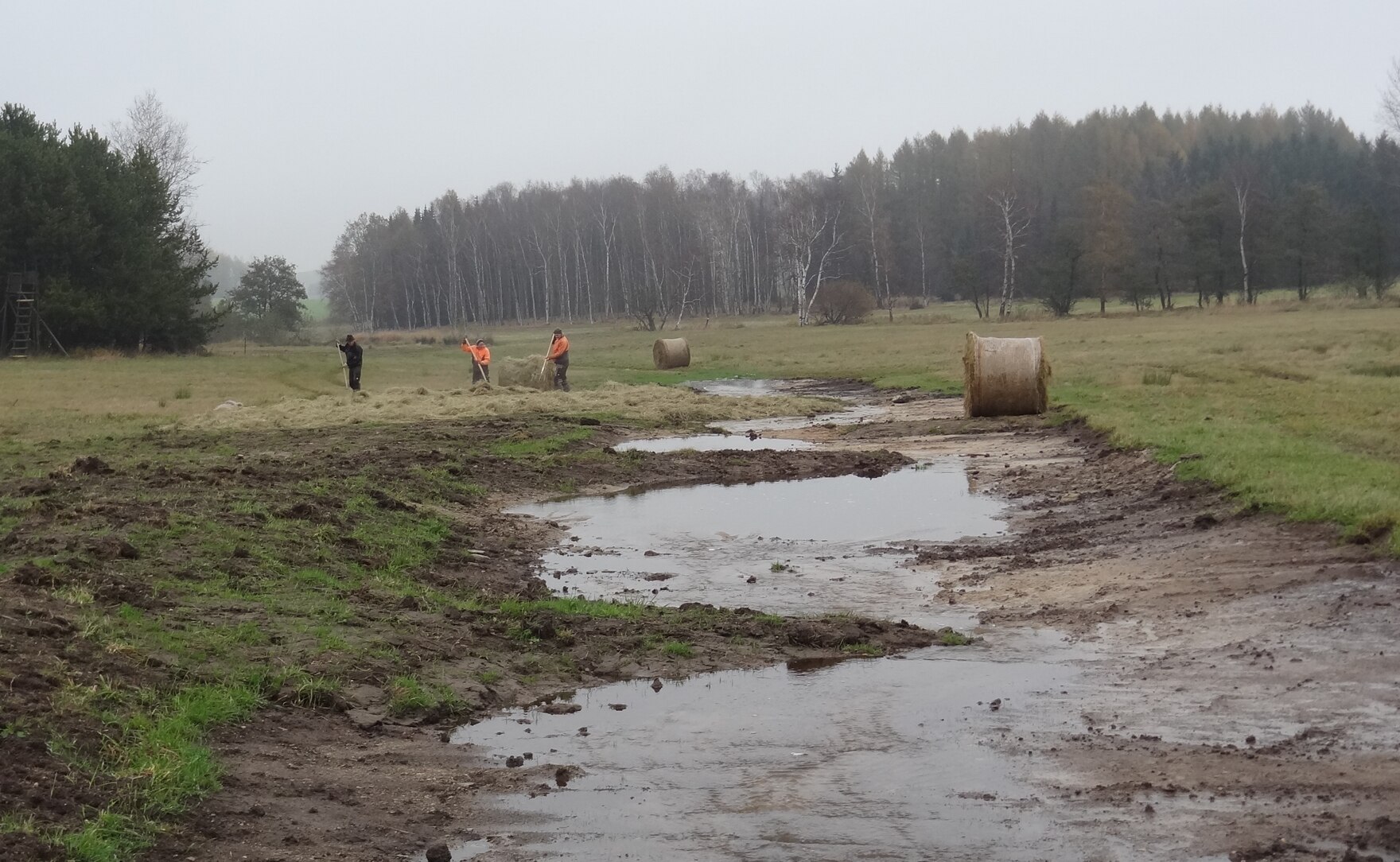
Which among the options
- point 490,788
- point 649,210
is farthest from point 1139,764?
point 649,210

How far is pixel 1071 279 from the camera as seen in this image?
259ft

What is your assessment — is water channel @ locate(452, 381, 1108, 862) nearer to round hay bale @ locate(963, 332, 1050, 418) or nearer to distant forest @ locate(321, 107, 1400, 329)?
round hay bale @ locate(963, 332, 1050, 418)

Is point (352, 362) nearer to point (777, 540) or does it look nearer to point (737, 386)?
point (737, 386)

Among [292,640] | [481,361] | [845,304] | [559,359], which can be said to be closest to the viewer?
[292,640]

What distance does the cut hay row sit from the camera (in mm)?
25844

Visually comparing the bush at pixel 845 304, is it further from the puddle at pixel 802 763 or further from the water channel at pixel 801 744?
the puddle at pixel 802 763

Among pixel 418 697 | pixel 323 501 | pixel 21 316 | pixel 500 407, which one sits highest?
pixel 21 316

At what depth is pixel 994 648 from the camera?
9.03 m

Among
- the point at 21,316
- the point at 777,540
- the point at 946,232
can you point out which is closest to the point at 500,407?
the point at 777,540

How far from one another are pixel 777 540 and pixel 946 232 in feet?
355

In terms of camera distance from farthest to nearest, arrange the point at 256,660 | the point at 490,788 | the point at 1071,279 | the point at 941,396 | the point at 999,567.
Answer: the point at 1071,279 → the point at 941,396 → the point at 999,567 → the point at 256,660 → the point at 490,788

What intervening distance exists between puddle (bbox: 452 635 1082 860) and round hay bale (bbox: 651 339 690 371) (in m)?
37.6

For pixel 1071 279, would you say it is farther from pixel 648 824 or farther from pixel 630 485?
pixel 648 824

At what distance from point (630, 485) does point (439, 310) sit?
112592mm
